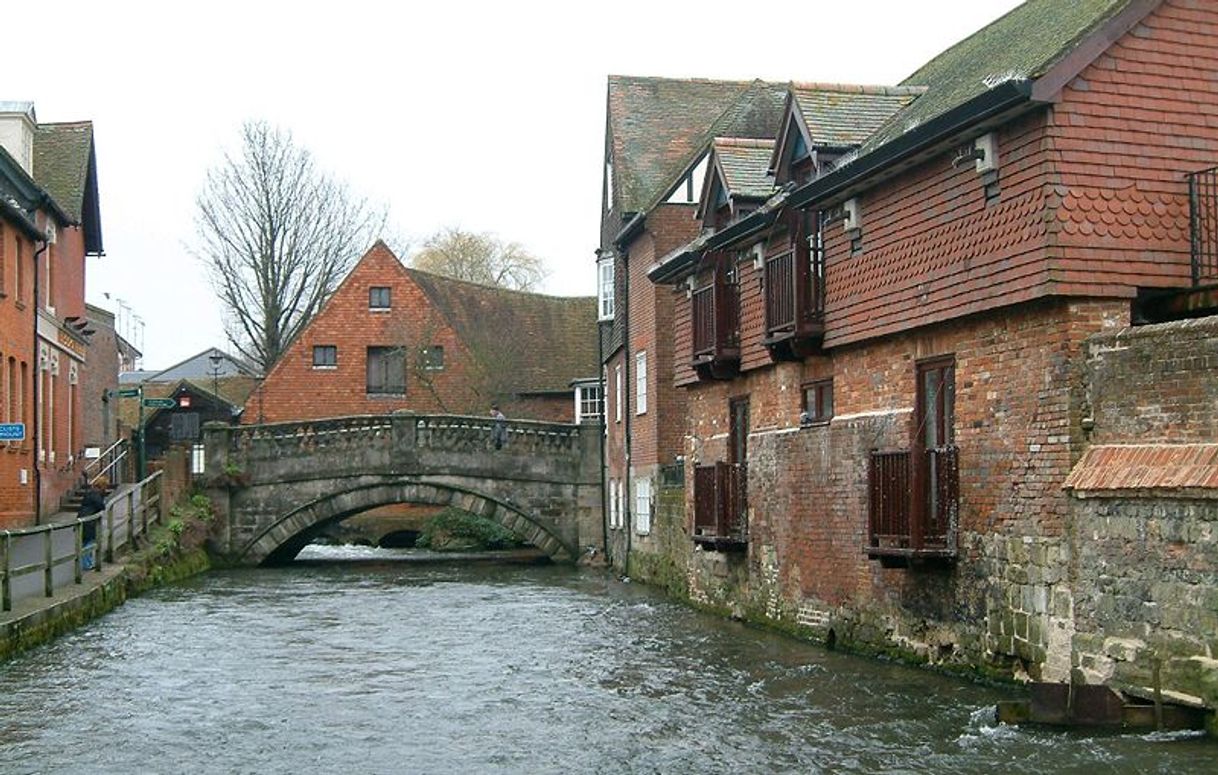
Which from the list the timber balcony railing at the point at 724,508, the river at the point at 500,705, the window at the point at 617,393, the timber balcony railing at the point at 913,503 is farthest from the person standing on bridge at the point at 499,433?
the timber balcony railing at the point at 913,503

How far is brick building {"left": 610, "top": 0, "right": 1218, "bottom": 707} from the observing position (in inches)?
553

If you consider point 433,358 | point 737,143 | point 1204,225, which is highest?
point 737,143

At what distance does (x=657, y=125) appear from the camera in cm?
3731

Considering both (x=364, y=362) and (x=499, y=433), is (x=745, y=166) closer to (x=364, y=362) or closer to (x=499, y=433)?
(x=499, y=433)

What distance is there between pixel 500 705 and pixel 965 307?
242 inches

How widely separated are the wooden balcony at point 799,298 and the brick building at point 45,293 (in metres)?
16.3

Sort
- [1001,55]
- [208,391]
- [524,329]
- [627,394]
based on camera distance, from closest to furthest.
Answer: [1001,55] → [627,394] → [524,329] → [208,391]

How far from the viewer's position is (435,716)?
15.0 meters

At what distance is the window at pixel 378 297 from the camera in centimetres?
4969

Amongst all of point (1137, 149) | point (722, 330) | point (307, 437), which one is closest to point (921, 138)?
point (1137, 149)

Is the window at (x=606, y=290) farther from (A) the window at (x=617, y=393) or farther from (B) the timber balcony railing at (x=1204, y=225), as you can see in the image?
(B) the timber balcony railing at (x=1204, y=225)

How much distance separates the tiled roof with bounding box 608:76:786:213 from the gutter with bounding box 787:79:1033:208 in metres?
14.6

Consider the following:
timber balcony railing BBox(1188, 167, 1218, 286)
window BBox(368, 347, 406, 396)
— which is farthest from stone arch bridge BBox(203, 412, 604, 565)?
timber balcony railing BBox(1188, 167, 1218, 286)

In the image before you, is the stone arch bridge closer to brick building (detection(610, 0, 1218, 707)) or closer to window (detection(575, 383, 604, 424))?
window (detection(575, 383, 604, 424))
